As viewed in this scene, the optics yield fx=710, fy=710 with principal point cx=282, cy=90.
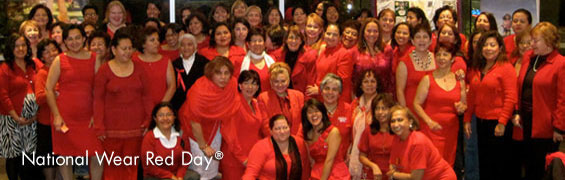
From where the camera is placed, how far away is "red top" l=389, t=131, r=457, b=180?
449cm

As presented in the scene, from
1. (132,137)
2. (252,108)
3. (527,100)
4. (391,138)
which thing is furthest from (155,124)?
(527,100)

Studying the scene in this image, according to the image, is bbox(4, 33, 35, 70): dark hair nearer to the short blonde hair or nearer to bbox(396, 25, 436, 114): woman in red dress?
bbox(396, 25, 436, 114): woman in red dress

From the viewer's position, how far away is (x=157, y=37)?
5379mm

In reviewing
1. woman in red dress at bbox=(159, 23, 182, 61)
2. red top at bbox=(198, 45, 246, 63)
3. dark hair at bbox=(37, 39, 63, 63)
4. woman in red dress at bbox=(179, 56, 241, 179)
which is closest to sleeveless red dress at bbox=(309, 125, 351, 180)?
woman in red dress at bbox=(179, 56, 241, 179)

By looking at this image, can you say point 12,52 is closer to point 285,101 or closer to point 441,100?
point 285,101

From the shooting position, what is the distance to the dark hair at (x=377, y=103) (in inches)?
187

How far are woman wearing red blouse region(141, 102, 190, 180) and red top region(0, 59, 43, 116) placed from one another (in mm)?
1188

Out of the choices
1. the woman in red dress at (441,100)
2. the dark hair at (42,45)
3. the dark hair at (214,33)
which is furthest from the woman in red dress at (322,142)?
the dark hair at (42,45)

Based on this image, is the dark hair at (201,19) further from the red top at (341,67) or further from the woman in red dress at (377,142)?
the woman in red dress at (377,142)

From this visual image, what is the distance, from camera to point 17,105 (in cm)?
549

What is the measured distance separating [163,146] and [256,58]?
3.56 ft

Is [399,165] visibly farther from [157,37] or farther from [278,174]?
[157,37]

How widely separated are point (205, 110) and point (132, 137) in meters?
0.61

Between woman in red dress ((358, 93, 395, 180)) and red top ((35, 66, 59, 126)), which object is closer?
woman in red dress ((358, 93, 395, 180))
